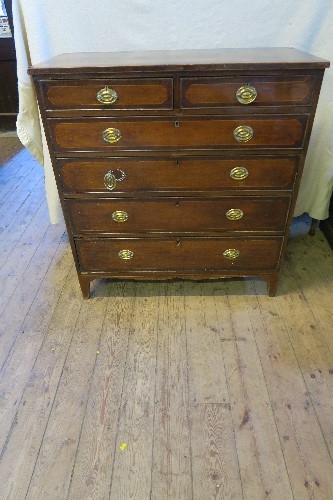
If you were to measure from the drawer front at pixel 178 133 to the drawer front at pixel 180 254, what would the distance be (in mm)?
399

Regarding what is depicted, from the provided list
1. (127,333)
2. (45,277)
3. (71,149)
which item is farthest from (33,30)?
(127,333)

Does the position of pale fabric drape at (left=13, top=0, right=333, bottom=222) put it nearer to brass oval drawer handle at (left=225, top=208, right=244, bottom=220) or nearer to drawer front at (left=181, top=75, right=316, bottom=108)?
drawer front at (left=181, top=75, right=316, bottom=108)

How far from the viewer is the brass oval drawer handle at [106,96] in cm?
117

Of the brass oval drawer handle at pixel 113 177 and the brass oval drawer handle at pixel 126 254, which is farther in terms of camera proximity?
the brass oval drawer handle at pixel 126 254

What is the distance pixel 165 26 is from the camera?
5.09 feet

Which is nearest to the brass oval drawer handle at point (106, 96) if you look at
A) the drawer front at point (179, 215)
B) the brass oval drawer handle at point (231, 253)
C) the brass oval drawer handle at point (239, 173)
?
the drawer front at point (179, 215)

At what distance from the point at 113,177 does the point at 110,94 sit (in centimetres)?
29

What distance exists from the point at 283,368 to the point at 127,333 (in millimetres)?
631

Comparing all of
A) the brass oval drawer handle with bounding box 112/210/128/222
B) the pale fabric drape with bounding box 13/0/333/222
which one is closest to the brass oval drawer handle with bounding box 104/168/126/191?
the brass oval drawer handle with bounding box 112/210/128/222

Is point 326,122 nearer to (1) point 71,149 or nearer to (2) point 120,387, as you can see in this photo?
(1) point 71,149

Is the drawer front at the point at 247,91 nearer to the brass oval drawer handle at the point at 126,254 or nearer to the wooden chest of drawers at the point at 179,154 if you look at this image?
the wooden chest of drawers at the point at 179,154

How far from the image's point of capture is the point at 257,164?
1.30 metres

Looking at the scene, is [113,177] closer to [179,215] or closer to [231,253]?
[179,215]

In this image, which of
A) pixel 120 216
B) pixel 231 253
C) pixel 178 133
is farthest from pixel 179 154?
pixel 231 253
